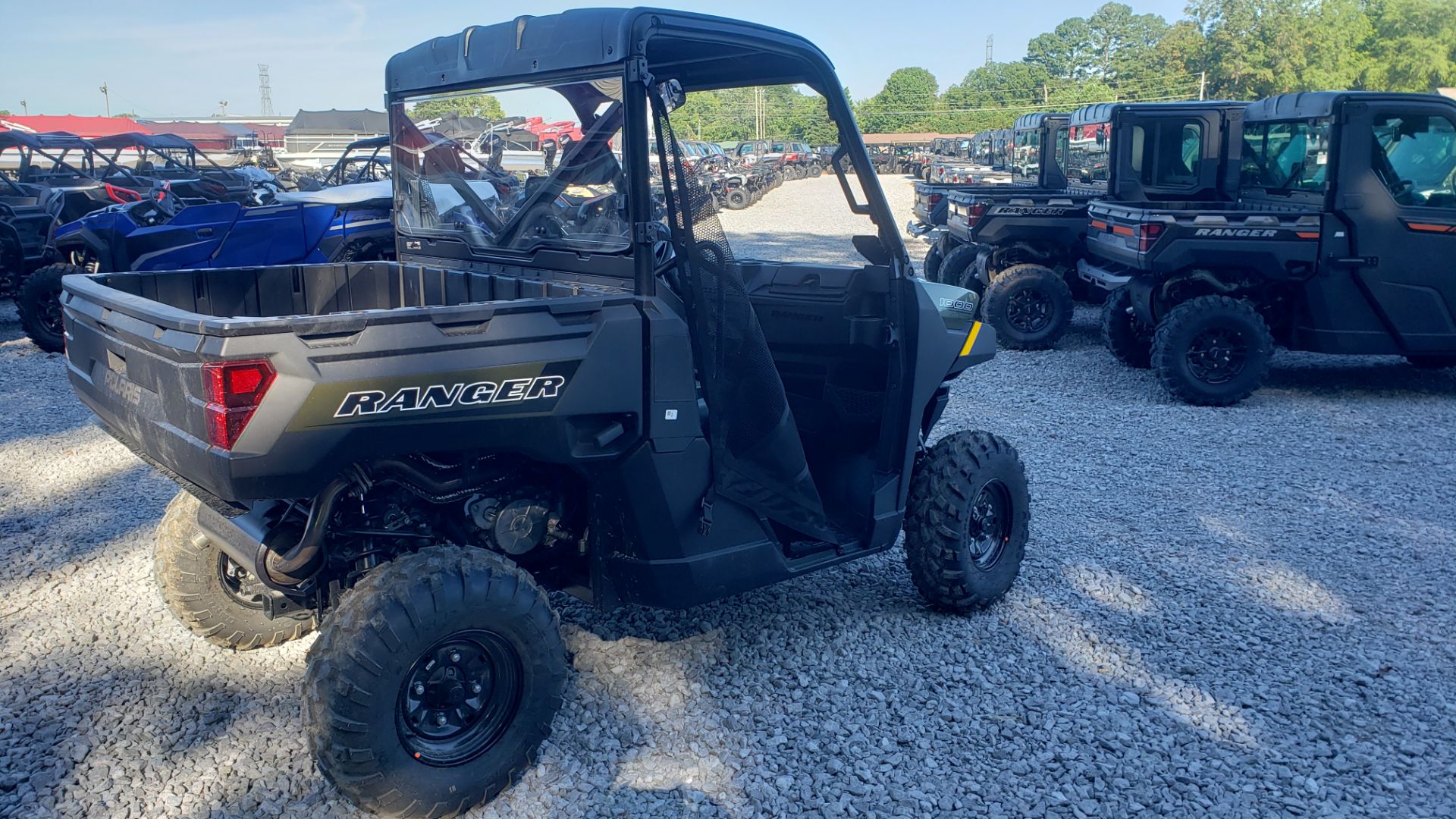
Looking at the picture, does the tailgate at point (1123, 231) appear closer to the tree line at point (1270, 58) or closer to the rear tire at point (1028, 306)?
the rear tire at point (1028, 306)

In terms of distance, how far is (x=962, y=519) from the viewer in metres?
4.10

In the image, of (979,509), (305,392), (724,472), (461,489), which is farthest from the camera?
(979,509)

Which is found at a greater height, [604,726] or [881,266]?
[881,266]

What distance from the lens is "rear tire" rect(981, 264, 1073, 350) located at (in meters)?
9.95

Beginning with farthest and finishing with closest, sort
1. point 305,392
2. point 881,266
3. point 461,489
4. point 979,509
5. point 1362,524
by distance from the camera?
1. point 1362,524
2. point 979,509
3. point 881,266
4. point 461,489
5. point 305,392

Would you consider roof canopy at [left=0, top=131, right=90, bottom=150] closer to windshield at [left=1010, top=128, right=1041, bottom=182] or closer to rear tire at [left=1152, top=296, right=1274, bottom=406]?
rear tire at [left=1152, top=296, right=1274, bottom=406]

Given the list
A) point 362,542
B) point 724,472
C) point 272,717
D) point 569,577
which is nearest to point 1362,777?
point 724,472

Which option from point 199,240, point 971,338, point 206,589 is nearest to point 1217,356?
point 971,338

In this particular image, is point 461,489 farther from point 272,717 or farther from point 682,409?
point 272,717

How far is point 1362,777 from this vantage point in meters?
3.19

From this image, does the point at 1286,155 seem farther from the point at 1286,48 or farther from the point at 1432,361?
the point at 1286,48

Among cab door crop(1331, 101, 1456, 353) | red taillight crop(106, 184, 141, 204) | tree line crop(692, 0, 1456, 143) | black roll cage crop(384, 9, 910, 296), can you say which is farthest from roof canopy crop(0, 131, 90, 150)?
tree line crop(692, 0, 1456, 143)

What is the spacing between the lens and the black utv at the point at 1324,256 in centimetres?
749

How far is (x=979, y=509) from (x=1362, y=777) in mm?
1608
